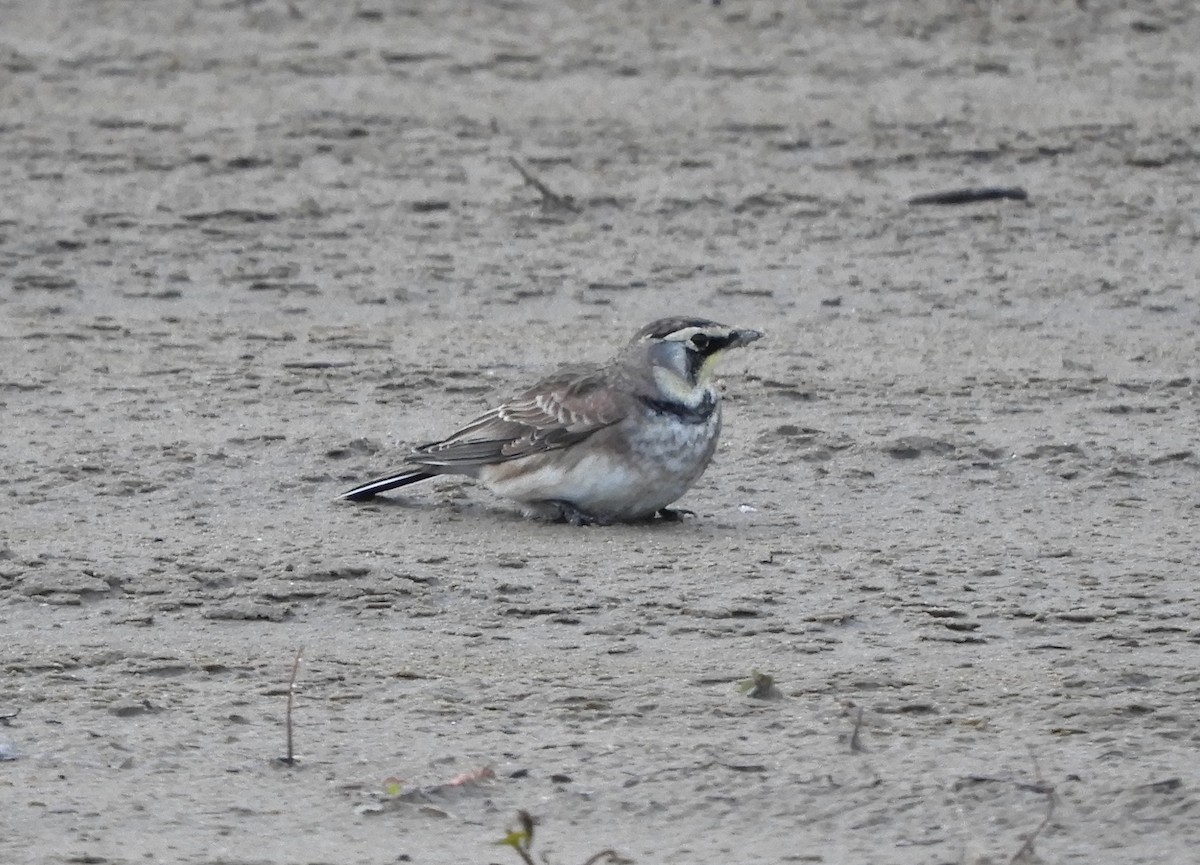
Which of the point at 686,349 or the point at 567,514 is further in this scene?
the point at 686,349

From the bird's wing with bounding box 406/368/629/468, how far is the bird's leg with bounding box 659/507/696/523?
370 millimetres

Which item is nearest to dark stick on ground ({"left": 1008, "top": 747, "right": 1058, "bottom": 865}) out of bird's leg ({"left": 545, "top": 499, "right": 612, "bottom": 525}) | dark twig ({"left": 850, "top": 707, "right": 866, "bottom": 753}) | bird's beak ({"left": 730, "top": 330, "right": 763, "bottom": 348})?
dark twig ({"left": 850, "top": 707, "right": 866, "bottom": 753})

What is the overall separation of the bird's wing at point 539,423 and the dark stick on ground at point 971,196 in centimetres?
426

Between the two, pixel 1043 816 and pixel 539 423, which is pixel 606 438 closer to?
pixel 539 423

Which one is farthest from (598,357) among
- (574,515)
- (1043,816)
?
(1043,816)

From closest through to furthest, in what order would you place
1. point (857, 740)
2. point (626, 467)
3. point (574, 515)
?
1. point (857, 740)
2. point (626, 467)
3. point (574, 515)

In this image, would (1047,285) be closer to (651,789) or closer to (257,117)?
(257,117)

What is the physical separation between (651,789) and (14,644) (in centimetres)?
191

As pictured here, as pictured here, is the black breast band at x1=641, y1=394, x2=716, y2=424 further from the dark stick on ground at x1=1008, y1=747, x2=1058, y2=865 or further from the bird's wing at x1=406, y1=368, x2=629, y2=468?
the dark stick on ground at x1=1008, y1=747, x2=1058, y2=865

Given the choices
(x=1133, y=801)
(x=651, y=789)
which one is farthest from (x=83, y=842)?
(x=1133, y=801)

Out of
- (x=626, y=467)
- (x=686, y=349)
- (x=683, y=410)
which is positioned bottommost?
(x=626, y=467)

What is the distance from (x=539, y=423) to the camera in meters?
7.88

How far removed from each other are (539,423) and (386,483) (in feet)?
1.66

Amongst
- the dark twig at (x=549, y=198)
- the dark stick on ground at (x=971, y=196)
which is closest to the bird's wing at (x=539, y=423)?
the dark twig at (x=549, y=198)
